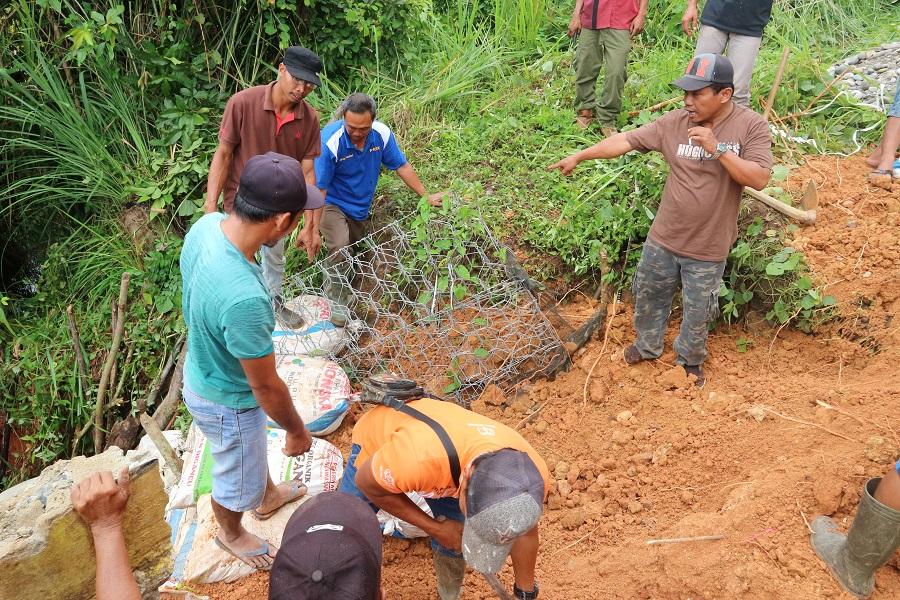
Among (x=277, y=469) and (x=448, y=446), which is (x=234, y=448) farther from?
(x=448, y=446)

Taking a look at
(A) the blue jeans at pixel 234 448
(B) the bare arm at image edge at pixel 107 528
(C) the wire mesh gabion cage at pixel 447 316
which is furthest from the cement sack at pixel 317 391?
(B) the bare arm at image edge at pixel 107 528

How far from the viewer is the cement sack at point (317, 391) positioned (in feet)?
Result: 11.8

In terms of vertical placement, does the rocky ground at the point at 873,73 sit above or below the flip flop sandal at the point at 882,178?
above

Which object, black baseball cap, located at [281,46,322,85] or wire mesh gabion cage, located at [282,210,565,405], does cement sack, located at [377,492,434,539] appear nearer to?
wire mesh gabion cage, located at [282,210,565,405]

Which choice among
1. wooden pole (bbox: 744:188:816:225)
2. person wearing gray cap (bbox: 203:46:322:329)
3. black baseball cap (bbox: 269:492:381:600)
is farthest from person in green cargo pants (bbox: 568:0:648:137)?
black baseball cap (bbox: 269:492:381:600)

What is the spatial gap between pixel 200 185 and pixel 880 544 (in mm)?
4878

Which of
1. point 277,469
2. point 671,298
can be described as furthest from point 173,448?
point 671,298

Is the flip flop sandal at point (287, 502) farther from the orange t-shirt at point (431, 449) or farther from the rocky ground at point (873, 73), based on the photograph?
the rocky ground at point (873, 73)

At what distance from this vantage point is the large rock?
68.0 inches

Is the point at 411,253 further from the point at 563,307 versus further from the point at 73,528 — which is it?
the point at 73,528

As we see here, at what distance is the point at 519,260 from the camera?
445 centimetres

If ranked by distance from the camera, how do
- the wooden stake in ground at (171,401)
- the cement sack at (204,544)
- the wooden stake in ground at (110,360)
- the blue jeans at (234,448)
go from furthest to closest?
the wooden stake in ground at (110,360) → the wooden stake in ground at (171,401) → the cement sack at (204,544) → the blue jeans at (234,448)

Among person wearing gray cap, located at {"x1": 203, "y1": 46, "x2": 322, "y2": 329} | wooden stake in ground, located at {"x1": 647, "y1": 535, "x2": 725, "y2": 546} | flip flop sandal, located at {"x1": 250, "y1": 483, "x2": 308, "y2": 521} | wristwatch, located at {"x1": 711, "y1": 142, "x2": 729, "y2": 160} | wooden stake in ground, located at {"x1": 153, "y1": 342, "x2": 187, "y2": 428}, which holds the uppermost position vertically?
wristwatch, located at {"x1": 711, "y1": 142, "x2": 729, "y2": 160}

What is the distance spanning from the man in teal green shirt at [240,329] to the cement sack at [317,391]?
37.7 inches
